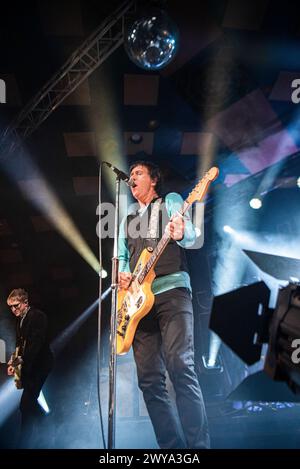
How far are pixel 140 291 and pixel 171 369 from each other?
579mm

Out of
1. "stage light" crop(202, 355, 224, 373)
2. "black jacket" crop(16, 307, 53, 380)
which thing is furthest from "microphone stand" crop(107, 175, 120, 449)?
"stage light" crop(202, 355, 224, 373)

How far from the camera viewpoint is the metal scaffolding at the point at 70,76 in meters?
2.76

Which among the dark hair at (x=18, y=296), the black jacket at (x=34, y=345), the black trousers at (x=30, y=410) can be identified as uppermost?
the dark hair at (x=18, y=296)

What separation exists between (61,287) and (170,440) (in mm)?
4117

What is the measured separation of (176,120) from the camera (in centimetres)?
368

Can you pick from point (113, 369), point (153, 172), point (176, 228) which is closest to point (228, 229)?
point (153, 172)

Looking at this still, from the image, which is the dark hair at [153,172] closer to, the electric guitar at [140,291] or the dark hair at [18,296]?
the electric guitar at [140,291]

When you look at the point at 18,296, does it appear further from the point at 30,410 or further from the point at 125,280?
the point at 125,280

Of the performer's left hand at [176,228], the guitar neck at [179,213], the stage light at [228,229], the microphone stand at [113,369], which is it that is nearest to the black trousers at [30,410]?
the microphone stand at [113,369]

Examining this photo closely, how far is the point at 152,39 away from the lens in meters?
2.57

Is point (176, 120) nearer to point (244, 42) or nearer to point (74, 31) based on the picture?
point (244, 42)

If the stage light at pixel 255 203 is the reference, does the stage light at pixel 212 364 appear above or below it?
below

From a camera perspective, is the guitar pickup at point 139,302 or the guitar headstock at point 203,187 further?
the guitar headstock at point 203,187

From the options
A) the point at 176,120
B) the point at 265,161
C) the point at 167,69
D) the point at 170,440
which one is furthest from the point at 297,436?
the point at 167,69
